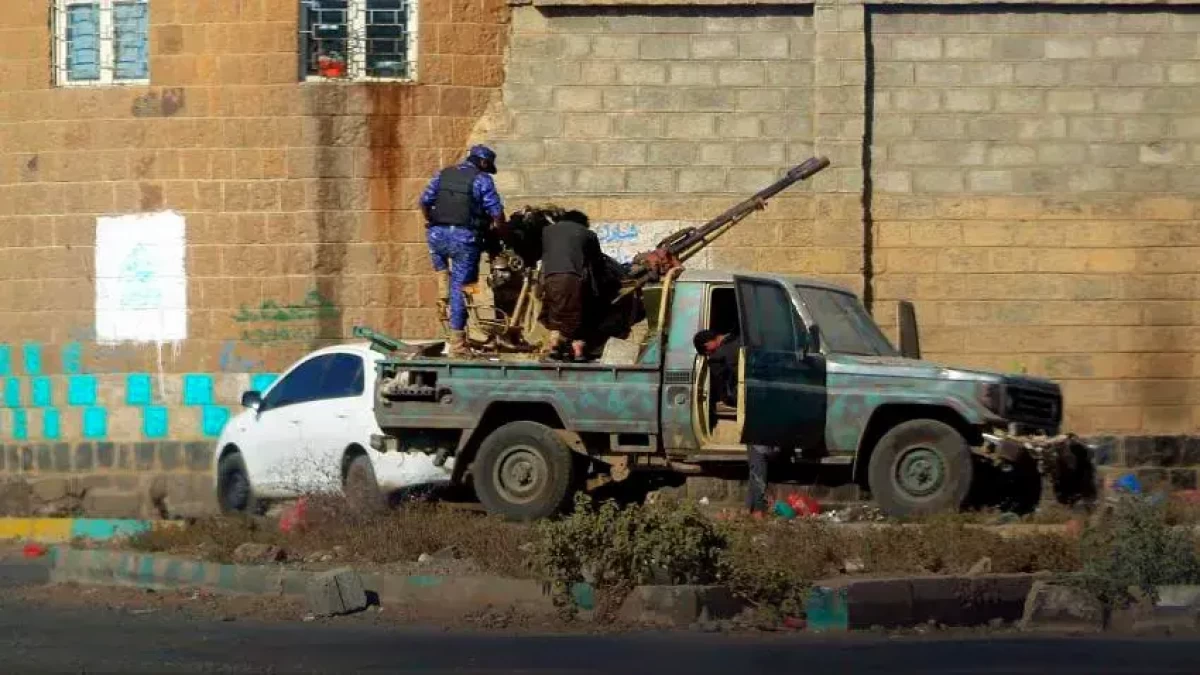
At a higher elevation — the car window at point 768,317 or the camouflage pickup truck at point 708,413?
the car window at point 768,317

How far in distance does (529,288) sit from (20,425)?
6.73 m

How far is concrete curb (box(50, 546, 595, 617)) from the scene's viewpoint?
10367 mm

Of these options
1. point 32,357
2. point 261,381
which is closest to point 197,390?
point 261,381

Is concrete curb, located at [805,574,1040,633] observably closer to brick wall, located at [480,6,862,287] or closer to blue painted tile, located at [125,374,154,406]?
brick wall, located at [480,6,862,287]

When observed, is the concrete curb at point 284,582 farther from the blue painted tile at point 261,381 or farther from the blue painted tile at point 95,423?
the blue painted tile at point 95,423

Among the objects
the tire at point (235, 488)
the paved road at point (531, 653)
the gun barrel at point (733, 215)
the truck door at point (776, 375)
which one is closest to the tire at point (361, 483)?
the tire at point (235, 488)

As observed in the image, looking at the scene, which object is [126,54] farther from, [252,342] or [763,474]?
[763,474]

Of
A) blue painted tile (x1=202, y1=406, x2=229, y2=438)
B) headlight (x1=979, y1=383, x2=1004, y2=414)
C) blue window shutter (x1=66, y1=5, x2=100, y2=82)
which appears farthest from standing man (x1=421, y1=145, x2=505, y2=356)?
blue window shutter (x1=66, y1=5, x2=100, y2=82)

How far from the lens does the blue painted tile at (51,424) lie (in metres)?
18.1

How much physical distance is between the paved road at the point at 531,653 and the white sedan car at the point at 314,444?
3.54 meters

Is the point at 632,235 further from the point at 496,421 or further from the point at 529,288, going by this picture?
the point at 496,421

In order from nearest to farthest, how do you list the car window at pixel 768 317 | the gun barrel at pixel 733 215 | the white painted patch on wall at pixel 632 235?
the car window at pixel 768 317
the gun barrel at pixel 733 215
the white painted patch on wall at pixel 632 235

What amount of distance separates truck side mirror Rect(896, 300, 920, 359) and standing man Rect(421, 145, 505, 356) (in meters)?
4.57

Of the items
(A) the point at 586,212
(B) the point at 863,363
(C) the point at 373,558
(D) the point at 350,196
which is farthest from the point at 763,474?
(D) the point at 350,196
